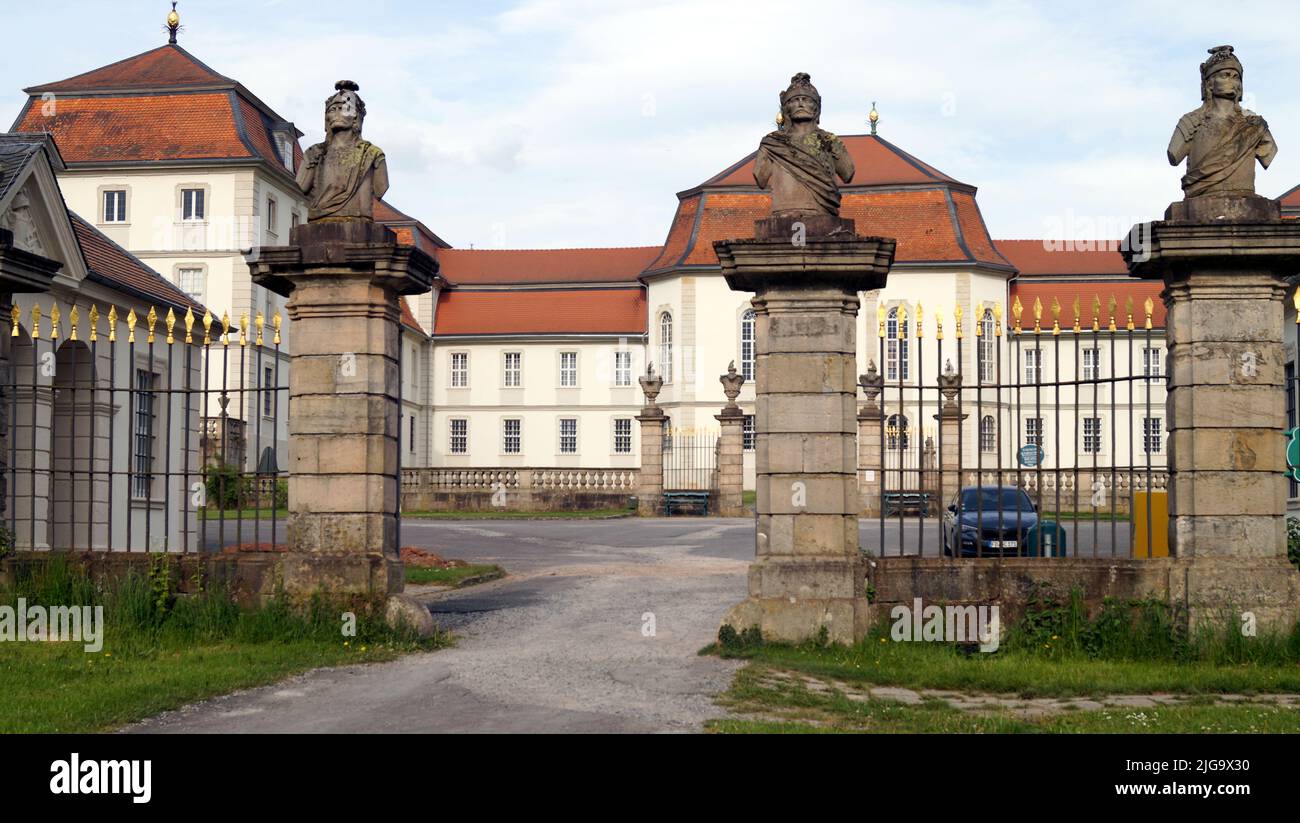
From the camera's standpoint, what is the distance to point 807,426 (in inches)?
396

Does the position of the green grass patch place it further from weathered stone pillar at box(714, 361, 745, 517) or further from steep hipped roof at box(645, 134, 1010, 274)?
steep hipped roof at box(645, 134, 1010, 274)

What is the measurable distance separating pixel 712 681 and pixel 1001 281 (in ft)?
158

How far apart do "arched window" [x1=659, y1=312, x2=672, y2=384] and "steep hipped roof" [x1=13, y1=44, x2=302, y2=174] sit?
16.6 meters

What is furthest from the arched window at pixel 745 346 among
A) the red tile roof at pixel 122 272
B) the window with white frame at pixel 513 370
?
the red tile roof at pixel 122 272

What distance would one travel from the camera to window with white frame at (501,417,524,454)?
202ft

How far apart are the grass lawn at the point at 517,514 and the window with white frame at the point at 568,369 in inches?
894

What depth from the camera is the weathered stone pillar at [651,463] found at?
3609 centimetres

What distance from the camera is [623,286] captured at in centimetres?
6125

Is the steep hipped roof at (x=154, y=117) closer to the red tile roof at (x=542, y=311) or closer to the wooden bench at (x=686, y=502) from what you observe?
the red tile roof at (x=542, y=311)

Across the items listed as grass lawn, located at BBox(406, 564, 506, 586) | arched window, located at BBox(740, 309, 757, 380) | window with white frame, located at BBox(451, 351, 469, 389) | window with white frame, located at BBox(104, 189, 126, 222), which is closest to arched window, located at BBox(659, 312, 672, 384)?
arched window, located at BBox(740, 309, 757, 380)

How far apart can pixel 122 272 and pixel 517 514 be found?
17.4 meters
